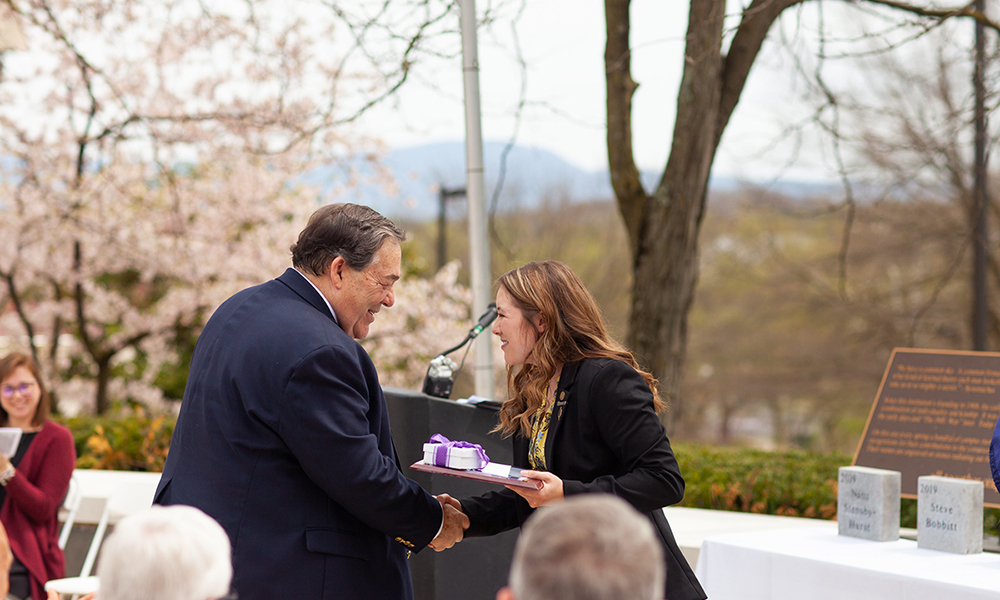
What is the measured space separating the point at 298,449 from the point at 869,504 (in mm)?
2505

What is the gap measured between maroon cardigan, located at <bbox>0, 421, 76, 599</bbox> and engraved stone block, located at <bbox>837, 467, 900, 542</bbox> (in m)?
3.83

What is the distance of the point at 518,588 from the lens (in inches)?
50.8

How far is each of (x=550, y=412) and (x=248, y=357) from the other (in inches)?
35.2

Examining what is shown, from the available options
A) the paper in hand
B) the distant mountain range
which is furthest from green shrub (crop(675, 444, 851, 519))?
the distant mountain range

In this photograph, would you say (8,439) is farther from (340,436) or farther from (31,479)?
(340,436)

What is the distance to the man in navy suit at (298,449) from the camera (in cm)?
239

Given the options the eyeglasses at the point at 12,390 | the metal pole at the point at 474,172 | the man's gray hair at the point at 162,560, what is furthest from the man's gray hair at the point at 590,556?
the eyeglasses at the point at 12,390

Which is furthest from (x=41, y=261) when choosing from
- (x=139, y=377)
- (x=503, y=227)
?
(x=503, y=227)

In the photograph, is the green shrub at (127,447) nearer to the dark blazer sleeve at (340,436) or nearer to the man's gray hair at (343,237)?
the man's gray hair at (343,237)

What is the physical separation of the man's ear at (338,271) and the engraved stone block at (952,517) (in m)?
2.40

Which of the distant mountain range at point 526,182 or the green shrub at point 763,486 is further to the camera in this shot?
the distant mountain range at point 526,182

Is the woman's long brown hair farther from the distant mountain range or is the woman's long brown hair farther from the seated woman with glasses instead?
the distant mountain range

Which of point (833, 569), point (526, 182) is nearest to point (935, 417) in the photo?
point (833, 569)

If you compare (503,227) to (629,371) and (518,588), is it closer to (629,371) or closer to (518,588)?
(629,371)
